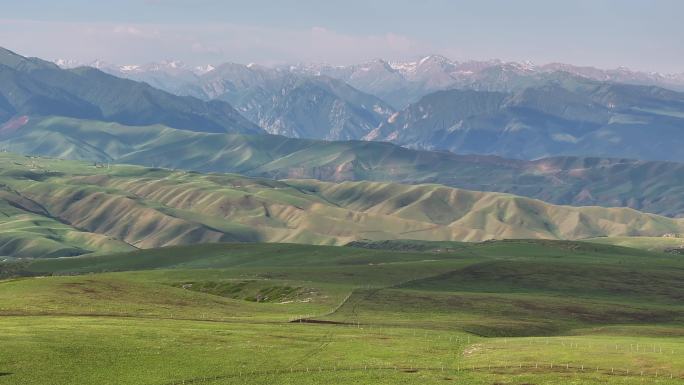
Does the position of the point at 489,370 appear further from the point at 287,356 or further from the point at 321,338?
the point at 321,338

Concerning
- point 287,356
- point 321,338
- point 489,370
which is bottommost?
point 321,338

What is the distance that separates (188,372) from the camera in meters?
92.8

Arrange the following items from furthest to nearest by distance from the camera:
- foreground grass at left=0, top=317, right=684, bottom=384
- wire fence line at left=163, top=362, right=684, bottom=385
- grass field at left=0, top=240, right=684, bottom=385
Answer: wire fence line at left=163, top=362, right=684, bottom=385
grass field at left=0, top=240, right=684, bottom=385
foreground grass at left=0, top=317, right=684, bottom=384

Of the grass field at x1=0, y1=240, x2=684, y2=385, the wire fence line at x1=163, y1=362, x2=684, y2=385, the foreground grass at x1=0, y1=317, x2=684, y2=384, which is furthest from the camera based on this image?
the wire fence line at x1=163, y1=362, x2=684, y2=385

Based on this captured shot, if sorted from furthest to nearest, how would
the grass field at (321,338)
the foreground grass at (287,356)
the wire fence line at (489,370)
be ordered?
the wire fence line at (489,370) → the grass field at (321,338) → the foreground grass at (287,356)

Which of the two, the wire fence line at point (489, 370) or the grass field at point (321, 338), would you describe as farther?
the wire fence line at point (489, 370)

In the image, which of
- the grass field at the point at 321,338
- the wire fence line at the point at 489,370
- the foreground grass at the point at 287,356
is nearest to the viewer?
the foreground grass at the point at 287,356

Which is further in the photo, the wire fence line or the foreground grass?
the wire fence line

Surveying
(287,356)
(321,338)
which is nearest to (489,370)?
(287,356)

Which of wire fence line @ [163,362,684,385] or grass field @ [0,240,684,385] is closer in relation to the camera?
grass field @ [0,240,684,385]

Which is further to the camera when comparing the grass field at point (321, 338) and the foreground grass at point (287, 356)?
the grass field at point (321, 338)

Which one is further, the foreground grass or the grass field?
the grass field

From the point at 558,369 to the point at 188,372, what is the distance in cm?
3929

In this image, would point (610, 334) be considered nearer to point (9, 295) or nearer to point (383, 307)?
point (383, 307)
